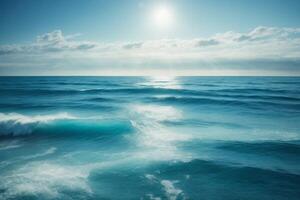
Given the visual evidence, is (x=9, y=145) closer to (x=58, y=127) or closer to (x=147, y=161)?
(x=58, y=127)

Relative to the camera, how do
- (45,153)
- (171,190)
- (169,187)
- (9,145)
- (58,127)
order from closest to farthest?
(171,190), (169,187), (45,153), (9,145), (58,127)

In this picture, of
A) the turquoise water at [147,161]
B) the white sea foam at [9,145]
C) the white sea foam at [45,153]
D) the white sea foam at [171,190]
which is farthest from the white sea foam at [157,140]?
the white sea foam at [9,145]

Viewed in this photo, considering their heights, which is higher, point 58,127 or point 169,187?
point 58,127

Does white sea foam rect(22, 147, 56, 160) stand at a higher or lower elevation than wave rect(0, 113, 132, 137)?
lower

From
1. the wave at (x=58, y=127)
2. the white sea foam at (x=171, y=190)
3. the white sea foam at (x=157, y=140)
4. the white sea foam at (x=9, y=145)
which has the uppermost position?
the wave at (x=58, y=127)

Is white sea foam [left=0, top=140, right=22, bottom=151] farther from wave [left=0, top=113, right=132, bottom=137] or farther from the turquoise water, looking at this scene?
wave [left=0, top=113, right=132, bottom=137]

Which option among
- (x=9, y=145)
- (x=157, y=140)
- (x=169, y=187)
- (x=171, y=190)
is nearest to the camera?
(x=171, y=190)

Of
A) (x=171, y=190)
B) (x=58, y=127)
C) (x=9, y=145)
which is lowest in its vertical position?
(x=171, y=190)

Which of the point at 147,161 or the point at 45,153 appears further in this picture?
the point at 45,153

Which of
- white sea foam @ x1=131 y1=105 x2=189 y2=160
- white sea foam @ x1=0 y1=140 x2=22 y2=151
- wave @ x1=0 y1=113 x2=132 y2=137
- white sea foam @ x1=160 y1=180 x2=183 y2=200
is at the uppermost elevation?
wave @ x1=0 y1=113 x2=132 y2=137

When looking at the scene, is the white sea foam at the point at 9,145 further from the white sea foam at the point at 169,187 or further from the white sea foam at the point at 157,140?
the white sea foam at the point at 169,187

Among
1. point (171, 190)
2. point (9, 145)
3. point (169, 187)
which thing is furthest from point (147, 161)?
point (9, 145)

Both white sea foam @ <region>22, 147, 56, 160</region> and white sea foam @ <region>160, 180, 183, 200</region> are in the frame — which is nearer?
white sea foam @ <region>160, 180, 183, 200</region>

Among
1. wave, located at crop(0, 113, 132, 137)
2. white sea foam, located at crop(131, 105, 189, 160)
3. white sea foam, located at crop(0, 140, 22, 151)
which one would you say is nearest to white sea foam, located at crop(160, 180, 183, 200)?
white sea foam, located at crop(131, 105, 189, 160)
